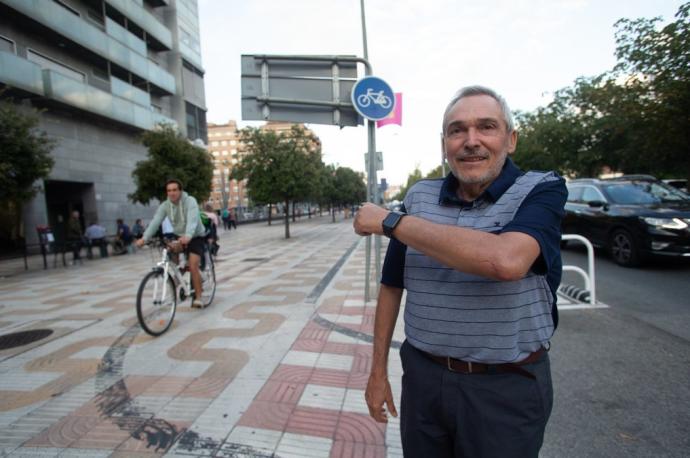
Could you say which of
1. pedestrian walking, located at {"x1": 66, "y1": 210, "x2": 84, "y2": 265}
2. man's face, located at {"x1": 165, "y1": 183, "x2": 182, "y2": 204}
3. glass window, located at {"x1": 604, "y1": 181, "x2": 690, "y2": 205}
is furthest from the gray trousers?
pedestrian walking, located at {"x1": 66, "y1": 210, "x2": 84, "y2": 265}

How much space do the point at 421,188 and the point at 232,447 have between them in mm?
2018

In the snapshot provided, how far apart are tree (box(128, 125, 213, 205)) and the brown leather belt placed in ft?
59.2

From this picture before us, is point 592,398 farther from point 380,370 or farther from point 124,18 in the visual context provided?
point 124,18

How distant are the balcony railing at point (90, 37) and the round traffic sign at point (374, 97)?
19.7m

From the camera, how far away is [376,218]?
126 centimetres

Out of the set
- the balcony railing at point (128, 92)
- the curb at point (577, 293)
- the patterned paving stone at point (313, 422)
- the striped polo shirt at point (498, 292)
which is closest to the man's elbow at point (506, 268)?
the striped polo shirt at point (498, 292)

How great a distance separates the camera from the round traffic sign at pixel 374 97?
512cm

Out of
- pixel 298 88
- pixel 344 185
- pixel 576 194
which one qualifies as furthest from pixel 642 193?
pixel 344 185

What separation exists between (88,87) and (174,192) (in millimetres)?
19765

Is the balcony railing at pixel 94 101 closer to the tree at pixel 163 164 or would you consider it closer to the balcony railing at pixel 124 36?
the tree at pixel 163 164

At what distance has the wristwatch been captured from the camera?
1.19 metres

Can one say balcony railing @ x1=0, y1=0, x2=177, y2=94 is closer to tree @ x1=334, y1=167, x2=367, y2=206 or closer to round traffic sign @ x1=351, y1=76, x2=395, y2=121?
round traffic sign @ x1=351, y1=76, x2=395, y2=121

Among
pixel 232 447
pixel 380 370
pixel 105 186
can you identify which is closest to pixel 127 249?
pixel 105 186

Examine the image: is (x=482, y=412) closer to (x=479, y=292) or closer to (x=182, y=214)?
(x=479, y=292)
